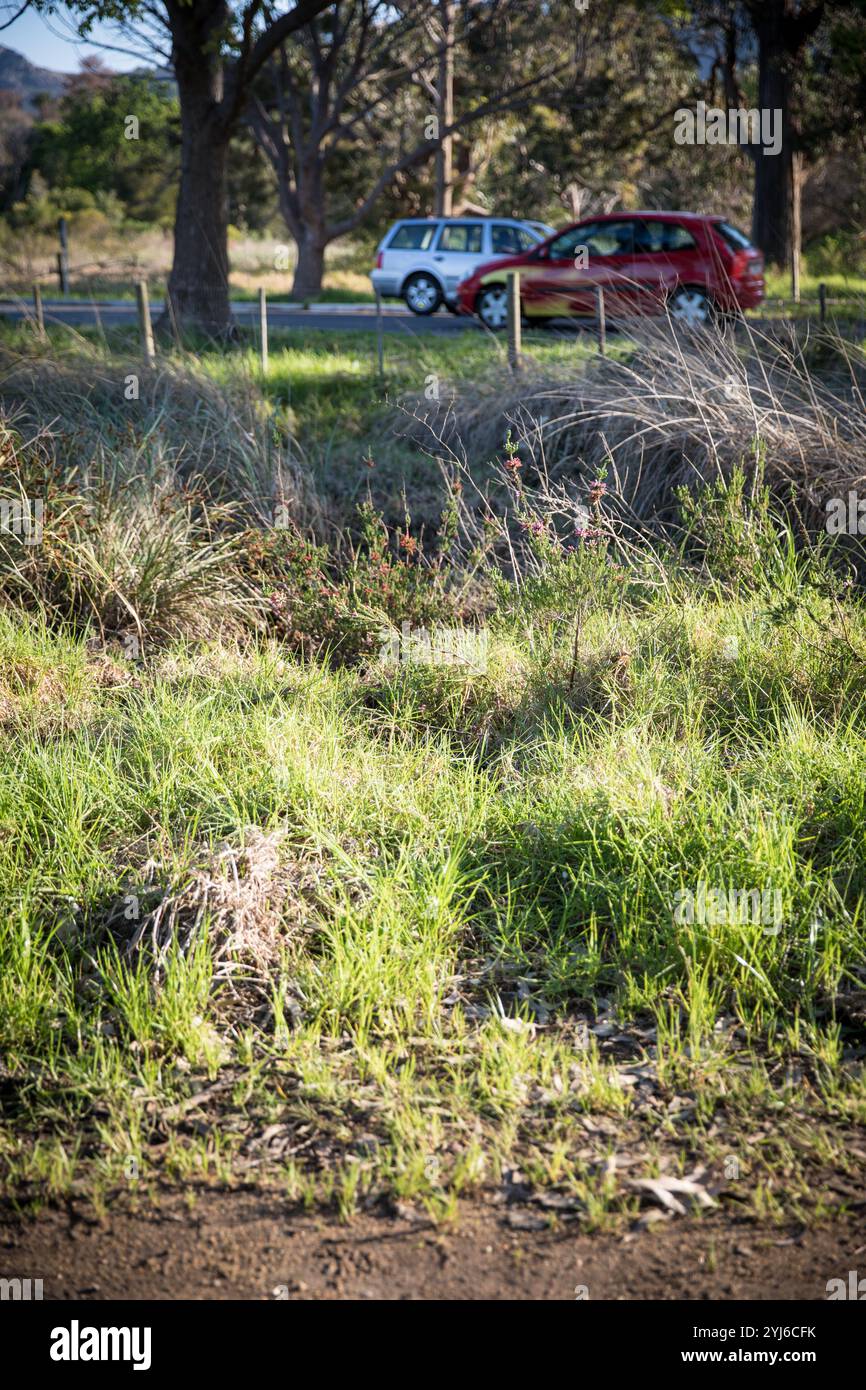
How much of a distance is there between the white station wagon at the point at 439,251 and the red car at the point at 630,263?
380 centimetres

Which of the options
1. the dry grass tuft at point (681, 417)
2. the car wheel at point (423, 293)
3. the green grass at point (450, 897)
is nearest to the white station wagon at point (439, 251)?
the car wheel at point (423, 293)

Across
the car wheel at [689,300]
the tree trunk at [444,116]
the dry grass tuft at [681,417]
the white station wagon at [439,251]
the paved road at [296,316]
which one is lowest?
the dry grass tuft at [681,417]

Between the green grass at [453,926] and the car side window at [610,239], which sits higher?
the car side window at [610,239]

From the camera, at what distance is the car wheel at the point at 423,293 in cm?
1939

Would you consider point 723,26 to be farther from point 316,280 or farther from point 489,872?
point 489,872

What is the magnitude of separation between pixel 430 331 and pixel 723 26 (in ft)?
40.9

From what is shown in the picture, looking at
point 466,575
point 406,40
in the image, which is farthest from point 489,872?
point 406,40

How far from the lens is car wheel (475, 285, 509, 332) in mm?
15391

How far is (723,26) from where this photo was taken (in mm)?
23000

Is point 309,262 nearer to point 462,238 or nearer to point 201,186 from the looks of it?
point 462,238

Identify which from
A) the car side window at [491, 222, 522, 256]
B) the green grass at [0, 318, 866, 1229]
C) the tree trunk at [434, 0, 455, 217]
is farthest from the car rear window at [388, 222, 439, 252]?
the green grass at [0, 318, 866, 1229]

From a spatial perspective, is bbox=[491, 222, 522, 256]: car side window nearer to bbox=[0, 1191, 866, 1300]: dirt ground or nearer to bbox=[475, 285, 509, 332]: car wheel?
bbox=[475, 285, 509, 332]: car wheel

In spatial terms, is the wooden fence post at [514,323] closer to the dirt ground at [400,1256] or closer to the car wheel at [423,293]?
the dirt ground at [400,1256]

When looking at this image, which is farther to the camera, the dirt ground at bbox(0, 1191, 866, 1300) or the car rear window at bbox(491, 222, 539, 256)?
the car rear window at bbox(491, 222, 539, 256)
